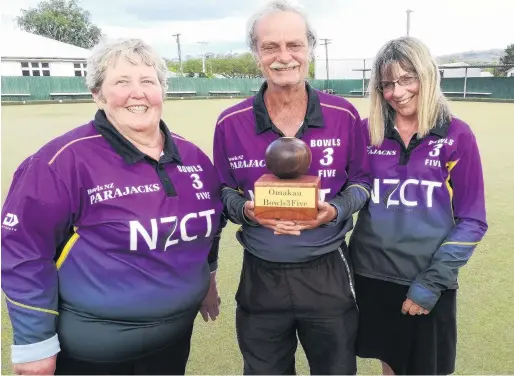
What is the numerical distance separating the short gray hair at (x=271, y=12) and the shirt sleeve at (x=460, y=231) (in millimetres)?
960

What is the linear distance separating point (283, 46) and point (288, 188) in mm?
758

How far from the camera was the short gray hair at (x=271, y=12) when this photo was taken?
2.49m

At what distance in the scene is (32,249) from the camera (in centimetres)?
210

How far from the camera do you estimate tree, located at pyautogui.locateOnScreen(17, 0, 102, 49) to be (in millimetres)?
47344

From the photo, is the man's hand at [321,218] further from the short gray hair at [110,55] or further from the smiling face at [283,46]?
the short gray hair at [110,55]

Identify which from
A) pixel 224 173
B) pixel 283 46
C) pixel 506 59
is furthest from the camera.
Result: pixel 506 59

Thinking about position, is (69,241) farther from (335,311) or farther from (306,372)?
(306,372)

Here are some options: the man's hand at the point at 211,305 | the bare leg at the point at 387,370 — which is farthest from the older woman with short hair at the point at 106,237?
the bare leg at the point at 387,370

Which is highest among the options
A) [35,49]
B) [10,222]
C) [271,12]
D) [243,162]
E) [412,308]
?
[35,49]

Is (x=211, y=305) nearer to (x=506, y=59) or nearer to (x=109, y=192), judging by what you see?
(x=109, y=192)

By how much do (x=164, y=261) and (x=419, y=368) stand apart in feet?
5.09

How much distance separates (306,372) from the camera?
3.35 m

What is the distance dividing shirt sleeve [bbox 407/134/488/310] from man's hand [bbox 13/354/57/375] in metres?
1.80

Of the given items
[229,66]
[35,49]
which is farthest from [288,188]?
[229,66]
